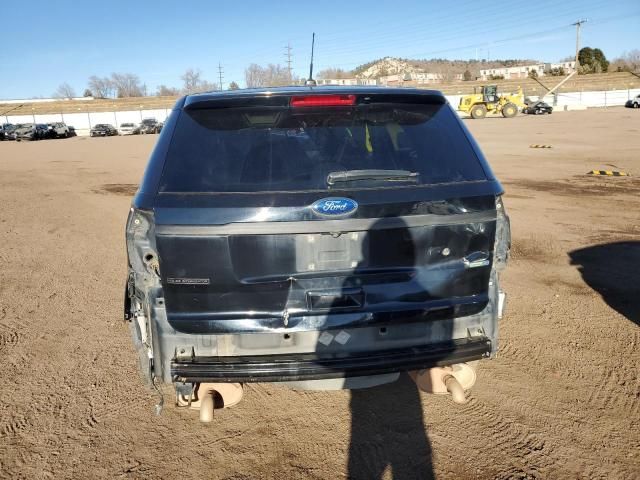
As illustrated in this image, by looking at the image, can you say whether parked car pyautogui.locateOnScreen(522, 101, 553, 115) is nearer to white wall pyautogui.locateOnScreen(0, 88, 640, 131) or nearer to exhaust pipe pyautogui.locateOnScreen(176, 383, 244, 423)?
white wall pyautogui.locateOnScreen(0, 88, 640, 131)

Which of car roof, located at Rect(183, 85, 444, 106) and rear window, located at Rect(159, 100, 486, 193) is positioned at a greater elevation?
car roof, located at Rect(183, 85, 444, 106)

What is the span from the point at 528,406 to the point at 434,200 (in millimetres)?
1713

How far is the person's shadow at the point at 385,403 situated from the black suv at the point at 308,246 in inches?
0.4

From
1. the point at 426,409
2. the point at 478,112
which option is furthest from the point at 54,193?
the point at 478,112

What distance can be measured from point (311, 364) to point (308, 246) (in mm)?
574

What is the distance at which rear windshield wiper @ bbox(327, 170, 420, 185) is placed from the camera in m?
2.53

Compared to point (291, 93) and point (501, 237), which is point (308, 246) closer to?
point (291, 93)

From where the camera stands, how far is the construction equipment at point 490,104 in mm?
46250

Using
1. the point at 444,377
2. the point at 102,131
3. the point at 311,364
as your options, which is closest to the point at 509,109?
the point at 102,131

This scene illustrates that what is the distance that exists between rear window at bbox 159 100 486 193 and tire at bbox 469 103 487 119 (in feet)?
156

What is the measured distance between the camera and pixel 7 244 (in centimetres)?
775

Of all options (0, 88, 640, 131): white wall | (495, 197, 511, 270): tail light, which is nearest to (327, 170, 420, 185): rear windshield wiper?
(495, 197, 511, 270): tail light

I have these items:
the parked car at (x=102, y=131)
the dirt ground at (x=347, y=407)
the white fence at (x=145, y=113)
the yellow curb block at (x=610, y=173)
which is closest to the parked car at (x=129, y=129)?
the parked car at (x=102, y=131)

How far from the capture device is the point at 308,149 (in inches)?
104
